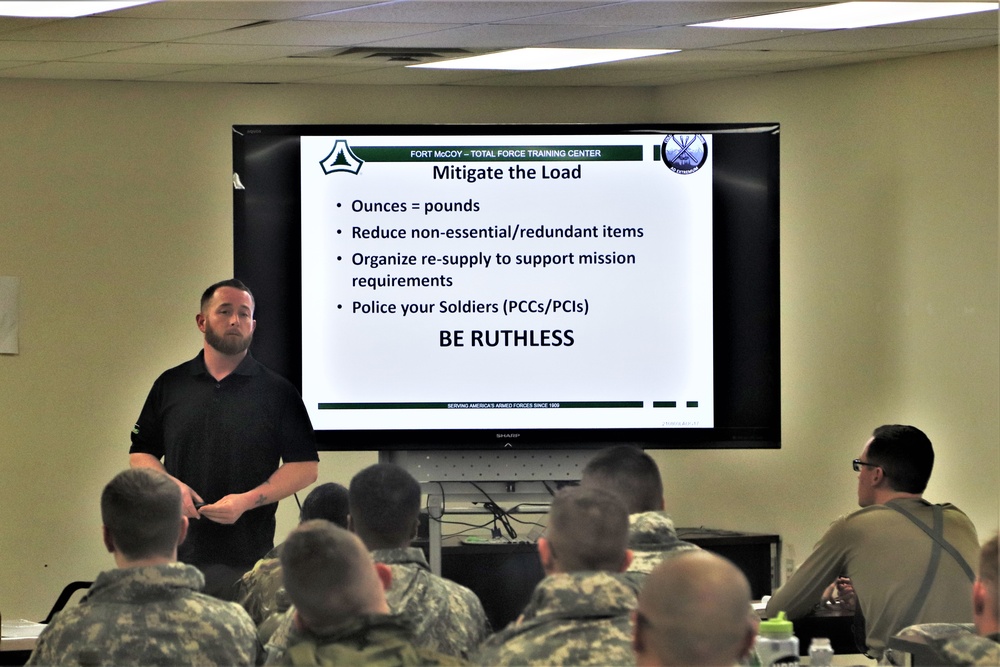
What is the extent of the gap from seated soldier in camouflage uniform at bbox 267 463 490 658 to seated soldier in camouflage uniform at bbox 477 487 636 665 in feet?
1.65

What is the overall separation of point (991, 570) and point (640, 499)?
1.03 metres

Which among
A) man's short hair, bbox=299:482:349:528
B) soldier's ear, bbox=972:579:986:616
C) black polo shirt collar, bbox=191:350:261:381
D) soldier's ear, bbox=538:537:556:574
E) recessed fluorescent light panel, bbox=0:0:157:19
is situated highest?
recessed fluorescent light panel, bbox=0:0:157:19

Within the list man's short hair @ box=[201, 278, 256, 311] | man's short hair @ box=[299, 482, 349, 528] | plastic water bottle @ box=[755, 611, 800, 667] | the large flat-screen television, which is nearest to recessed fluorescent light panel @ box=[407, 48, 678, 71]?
the large flat-screen television

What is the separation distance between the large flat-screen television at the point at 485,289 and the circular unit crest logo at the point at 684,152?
0.04 metres

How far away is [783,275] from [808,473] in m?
0.91

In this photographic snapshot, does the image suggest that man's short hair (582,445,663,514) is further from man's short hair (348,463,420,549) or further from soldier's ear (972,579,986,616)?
soldier's ear (972,579,986,616)

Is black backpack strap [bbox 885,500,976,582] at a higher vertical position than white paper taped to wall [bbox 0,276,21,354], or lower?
lower

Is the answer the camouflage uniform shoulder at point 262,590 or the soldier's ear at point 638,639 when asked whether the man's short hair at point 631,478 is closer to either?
the camouflage uniform shoulder at point 262,590

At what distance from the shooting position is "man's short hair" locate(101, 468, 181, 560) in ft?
9.10

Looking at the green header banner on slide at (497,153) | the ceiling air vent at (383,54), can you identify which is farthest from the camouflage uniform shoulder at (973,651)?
the ceiling air vent at (383,54)

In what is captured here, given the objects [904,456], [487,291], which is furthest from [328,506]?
[904,456]

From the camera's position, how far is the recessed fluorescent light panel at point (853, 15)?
4.86m

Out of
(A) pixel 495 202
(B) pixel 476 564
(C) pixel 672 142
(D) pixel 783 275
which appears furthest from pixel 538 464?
(D) pixel 783 275

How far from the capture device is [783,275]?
6.25 metres
